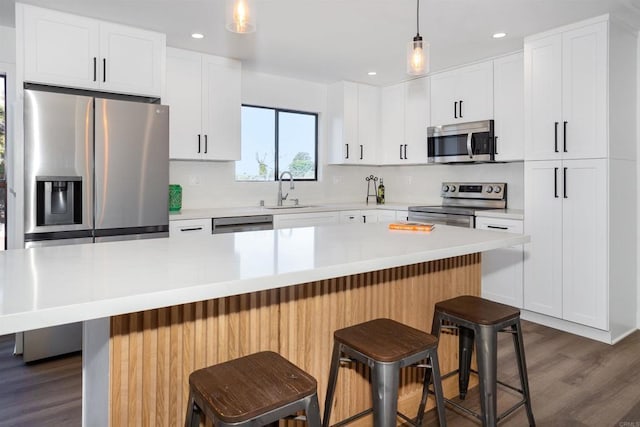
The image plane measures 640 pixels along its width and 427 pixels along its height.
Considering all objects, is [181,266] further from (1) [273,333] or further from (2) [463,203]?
(2) [463,203]

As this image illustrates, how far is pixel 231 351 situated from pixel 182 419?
27 cm

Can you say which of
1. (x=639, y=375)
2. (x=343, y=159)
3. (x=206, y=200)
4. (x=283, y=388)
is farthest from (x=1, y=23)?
(x=639, y=375)

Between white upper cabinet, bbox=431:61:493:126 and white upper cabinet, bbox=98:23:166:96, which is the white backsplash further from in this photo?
white upper cabinet, bbox=98:23:166:96

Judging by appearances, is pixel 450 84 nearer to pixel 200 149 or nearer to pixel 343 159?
pixel 343 159

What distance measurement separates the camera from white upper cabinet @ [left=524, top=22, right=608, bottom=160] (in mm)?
3117

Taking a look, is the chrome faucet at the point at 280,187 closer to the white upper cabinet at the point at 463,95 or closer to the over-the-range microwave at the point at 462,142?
the over-the-range microwave at the point at 462,142

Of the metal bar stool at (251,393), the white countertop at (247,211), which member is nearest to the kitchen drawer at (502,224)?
the white countertop at (247,211)

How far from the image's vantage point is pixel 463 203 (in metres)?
4.64

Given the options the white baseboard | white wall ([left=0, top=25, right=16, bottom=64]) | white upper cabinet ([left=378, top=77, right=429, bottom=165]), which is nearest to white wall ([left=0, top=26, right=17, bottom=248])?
white wall ([left=0, top=25, right=16, bottom=64])

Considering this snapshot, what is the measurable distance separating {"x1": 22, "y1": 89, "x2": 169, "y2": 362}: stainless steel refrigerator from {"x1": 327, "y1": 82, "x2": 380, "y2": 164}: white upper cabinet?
227cm

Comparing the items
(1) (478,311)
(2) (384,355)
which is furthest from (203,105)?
(2) (384,355)

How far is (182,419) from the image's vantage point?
57.0 inches

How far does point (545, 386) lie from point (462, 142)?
250 centimetres

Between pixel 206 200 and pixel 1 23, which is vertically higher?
pixel 1 23
